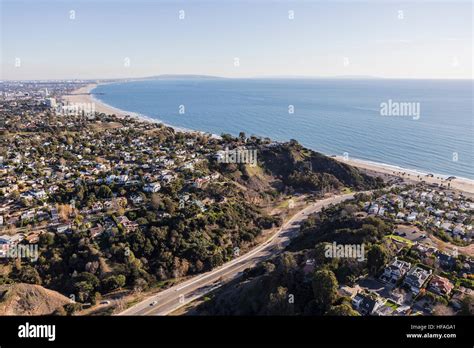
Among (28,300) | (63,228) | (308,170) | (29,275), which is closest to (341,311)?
(28,300)

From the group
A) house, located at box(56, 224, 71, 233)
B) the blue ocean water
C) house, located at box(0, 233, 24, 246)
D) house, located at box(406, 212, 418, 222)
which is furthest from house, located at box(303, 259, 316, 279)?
the blue ocean water

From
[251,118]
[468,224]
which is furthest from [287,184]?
[251,118]

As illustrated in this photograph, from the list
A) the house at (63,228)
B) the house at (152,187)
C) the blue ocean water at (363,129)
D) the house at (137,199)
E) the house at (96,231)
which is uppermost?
the blue ocean water at (363,129)

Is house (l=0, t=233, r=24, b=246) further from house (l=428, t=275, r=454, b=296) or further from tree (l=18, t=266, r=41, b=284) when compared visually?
house (l=428, t=275, r=454, b=296)

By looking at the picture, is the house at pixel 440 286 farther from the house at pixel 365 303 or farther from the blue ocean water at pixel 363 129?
the blue ocean water at pixel 363 129

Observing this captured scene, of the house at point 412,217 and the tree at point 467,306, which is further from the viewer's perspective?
the house at point 412,217

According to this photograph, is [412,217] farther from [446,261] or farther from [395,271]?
[395,271]

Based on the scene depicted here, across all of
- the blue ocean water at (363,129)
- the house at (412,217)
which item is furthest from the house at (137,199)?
the blue ocean water at (363,129)
